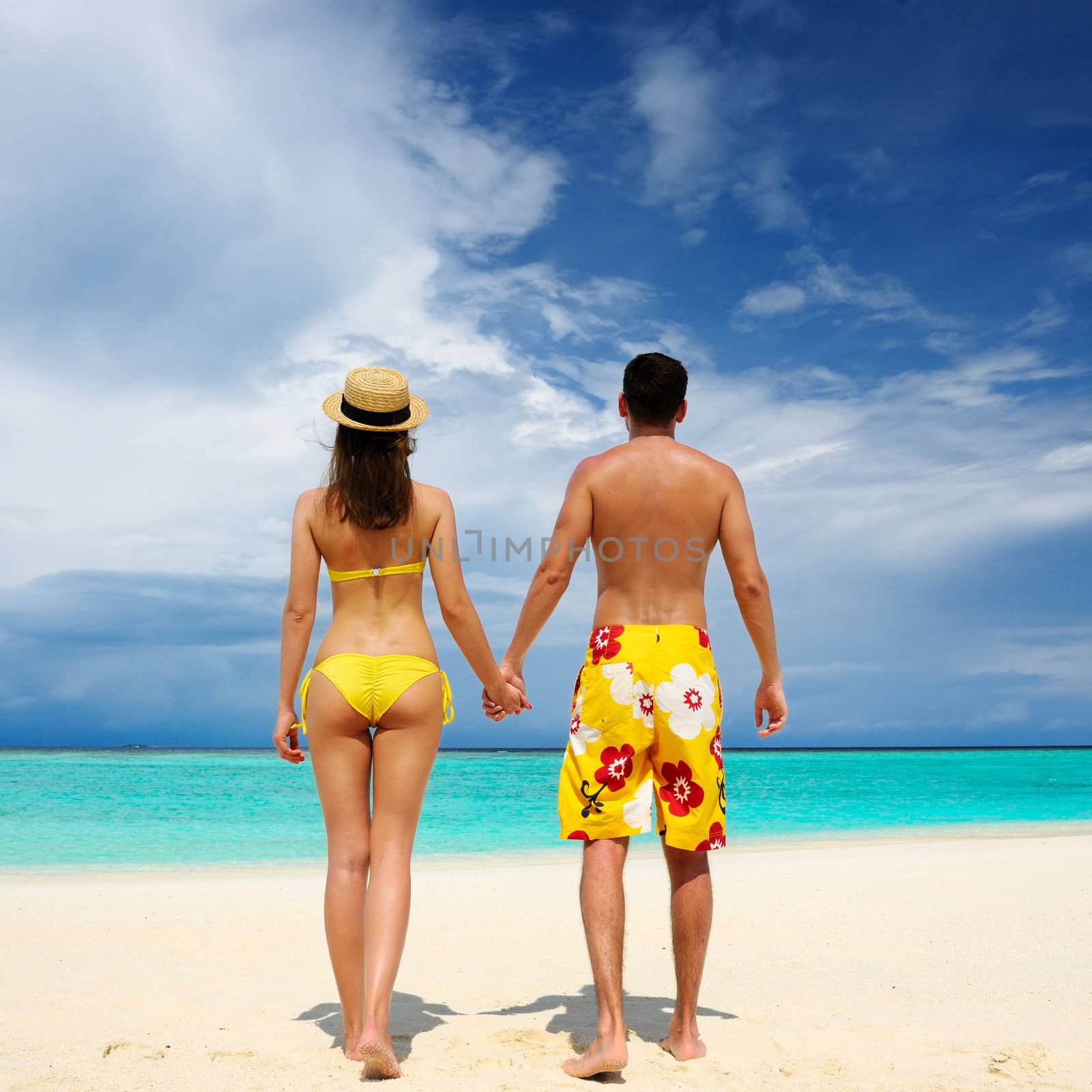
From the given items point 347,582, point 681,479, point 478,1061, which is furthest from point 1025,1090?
point 347,582

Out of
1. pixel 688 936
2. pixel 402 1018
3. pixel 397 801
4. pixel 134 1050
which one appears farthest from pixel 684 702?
pixel 134 1050

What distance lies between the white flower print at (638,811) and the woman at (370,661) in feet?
2.11

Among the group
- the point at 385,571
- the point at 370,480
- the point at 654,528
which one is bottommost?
the point at 385,571

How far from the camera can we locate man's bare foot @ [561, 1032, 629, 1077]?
2.80m

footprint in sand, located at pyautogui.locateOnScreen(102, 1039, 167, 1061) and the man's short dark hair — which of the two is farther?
the man's short dark hair

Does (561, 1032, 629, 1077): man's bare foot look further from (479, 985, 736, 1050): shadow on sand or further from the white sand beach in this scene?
(479, 985, 736, 1050): shadow on sand

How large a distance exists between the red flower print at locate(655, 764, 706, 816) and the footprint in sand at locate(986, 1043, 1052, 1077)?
4.13ft

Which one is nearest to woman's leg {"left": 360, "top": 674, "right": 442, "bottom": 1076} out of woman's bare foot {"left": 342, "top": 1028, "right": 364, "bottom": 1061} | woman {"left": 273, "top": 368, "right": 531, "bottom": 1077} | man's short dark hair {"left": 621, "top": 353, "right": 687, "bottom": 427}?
woman {"left": 273, "top": 368, "right": 531, "bottom": 1077}

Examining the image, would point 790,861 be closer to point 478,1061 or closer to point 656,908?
point 656,908

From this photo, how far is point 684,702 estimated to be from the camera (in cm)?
312

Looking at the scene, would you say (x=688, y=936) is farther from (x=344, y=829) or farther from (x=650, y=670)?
(x=344, y=829)

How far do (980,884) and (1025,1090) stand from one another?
177 inches

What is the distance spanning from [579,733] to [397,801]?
668mm

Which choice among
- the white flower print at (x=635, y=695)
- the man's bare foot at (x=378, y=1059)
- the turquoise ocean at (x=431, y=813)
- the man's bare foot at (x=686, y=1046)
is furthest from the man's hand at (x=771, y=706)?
the turquoise ocean at (x=431, y=813)
